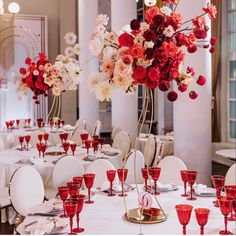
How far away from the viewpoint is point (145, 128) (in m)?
11.1

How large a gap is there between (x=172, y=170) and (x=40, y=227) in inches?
76.5

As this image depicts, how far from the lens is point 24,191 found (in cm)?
Result: 358

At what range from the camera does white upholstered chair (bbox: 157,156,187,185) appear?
158 inches

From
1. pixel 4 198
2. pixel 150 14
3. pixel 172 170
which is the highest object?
pixel 150 14

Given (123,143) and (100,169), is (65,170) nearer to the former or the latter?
(100,169)

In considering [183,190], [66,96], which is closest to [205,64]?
[183,190]

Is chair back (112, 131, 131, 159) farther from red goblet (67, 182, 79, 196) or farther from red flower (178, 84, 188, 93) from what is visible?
red flower (178, 84, 188, 93)

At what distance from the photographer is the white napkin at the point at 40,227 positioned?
2.32 metres

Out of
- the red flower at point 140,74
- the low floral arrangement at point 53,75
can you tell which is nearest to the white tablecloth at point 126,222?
the red flower at point 140,74

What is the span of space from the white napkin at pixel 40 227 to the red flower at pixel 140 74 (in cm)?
95

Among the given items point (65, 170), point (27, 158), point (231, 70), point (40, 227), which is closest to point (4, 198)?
point (27, 158)

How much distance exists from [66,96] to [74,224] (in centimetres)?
916

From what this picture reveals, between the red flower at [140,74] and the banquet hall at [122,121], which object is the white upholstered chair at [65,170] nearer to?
the banquet hall at [122,121]

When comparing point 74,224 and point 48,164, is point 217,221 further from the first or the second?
point 48,164
